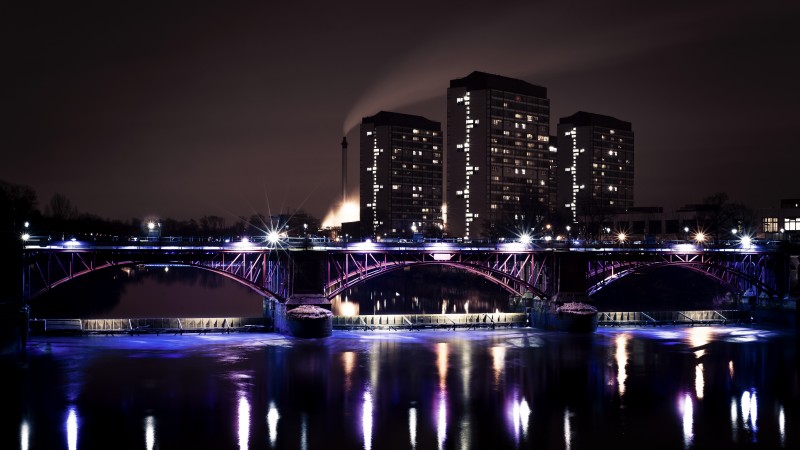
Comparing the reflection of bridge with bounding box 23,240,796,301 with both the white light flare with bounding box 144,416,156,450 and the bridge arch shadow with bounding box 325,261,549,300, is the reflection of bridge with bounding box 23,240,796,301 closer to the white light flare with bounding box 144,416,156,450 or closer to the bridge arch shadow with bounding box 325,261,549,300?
the bridge arch shadow with bounding box 325,261,549,300

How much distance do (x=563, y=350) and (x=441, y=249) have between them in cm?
1845

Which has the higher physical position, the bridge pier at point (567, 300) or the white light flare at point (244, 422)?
the bridge pier at point (567, 300)

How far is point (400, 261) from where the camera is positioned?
91.3 metres

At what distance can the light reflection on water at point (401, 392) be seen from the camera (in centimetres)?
4666

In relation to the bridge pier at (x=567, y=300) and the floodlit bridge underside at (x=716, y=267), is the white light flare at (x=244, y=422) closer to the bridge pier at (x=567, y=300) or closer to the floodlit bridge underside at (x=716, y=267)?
the bridge pier at (x=567, y=300)

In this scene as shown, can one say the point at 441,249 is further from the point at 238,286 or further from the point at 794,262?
the point at 238,286

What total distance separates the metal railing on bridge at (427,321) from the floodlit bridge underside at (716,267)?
10619 millimetres

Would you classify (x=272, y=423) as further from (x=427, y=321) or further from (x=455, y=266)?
(x=427, y=321)

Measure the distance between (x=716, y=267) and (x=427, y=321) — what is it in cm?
3800

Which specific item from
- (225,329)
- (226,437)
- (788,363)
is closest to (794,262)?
(788,363)

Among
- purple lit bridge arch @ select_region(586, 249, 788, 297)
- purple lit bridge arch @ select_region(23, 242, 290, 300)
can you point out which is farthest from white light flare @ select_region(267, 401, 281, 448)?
purple lit bridge arch @ select_region(586, 249, 788, 297)

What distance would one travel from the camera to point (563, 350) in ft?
260

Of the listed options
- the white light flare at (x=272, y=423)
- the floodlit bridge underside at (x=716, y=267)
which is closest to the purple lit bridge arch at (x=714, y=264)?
the floodlit bridge underside at (x=716, y=267)

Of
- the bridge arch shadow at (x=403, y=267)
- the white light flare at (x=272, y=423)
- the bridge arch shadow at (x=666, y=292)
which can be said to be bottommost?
the white light flare at (x=272, y=423)
